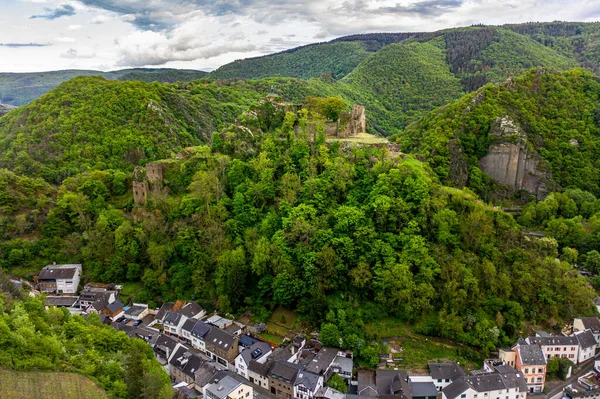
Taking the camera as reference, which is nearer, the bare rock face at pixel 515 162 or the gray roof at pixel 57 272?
the gray roof at pixel 57 272

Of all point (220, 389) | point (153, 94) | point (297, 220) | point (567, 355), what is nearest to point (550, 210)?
point (567, 355)

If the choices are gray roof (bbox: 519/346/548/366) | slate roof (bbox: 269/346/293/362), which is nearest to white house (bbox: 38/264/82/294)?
slate roof (bbox: 269/346/293/362)

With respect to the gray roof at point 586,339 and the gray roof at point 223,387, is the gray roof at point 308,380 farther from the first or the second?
the gray roof at point 586,339

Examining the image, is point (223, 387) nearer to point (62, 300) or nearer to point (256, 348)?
point (256, 348)

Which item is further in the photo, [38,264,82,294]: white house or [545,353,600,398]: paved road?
[38,264,82,294]: white house

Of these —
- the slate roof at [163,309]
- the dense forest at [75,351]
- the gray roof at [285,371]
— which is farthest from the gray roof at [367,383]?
the slate roof at [163,309]

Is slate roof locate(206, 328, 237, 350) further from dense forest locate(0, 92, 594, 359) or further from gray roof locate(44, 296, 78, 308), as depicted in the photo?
gray roof locate(44, 296, 78, 308)
